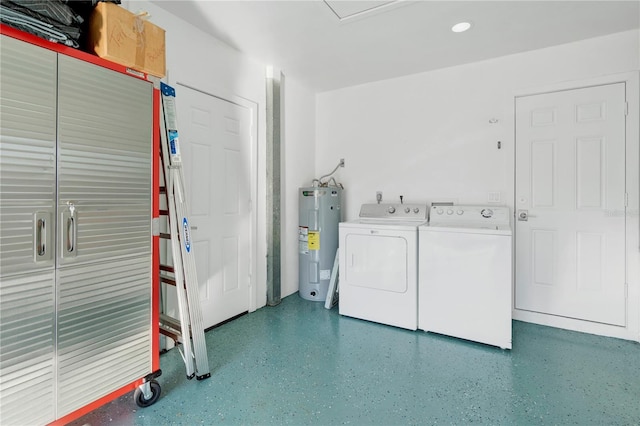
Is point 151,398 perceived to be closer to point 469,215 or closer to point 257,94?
point 257,94

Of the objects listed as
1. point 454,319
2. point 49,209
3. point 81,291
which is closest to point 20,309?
point 81,291

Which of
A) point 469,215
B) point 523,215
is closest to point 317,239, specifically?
point 469,215

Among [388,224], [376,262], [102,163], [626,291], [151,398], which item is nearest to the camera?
[102,163]

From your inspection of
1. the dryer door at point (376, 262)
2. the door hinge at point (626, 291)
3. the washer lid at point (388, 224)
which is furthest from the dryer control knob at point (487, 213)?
the door hinge at point (626, 291)

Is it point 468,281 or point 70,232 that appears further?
point 468,281

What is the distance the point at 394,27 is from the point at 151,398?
3.22 metres

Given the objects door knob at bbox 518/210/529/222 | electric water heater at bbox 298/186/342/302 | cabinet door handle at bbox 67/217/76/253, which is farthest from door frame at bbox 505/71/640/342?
cabinet door handle at bbox 67/217/76/253

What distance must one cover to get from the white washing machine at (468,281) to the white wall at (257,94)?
5.49 feet

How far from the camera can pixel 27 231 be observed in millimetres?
1381

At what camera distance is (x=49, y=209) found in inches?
56.8

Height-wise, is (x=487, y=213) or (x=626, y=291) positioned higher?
(x=487, y=213)

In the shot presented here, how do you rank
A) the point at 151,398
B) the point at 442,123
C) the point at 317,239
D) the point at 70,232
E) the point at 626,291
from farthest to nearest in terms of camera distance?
the point at 317,239, the point at 442,123, the point at 626,291, the point at 151,398, the point at 70,232

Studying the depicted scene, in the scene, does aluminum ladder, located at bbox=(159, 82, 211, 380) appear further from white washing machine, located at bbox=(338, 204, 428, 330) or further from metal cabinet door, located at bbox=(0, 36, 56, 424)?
white washing machine, located at bbox=(338, 204, 428, 330)

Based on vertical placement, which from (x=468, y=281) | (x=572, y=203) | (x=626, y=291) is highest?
(x=572, y=203)
